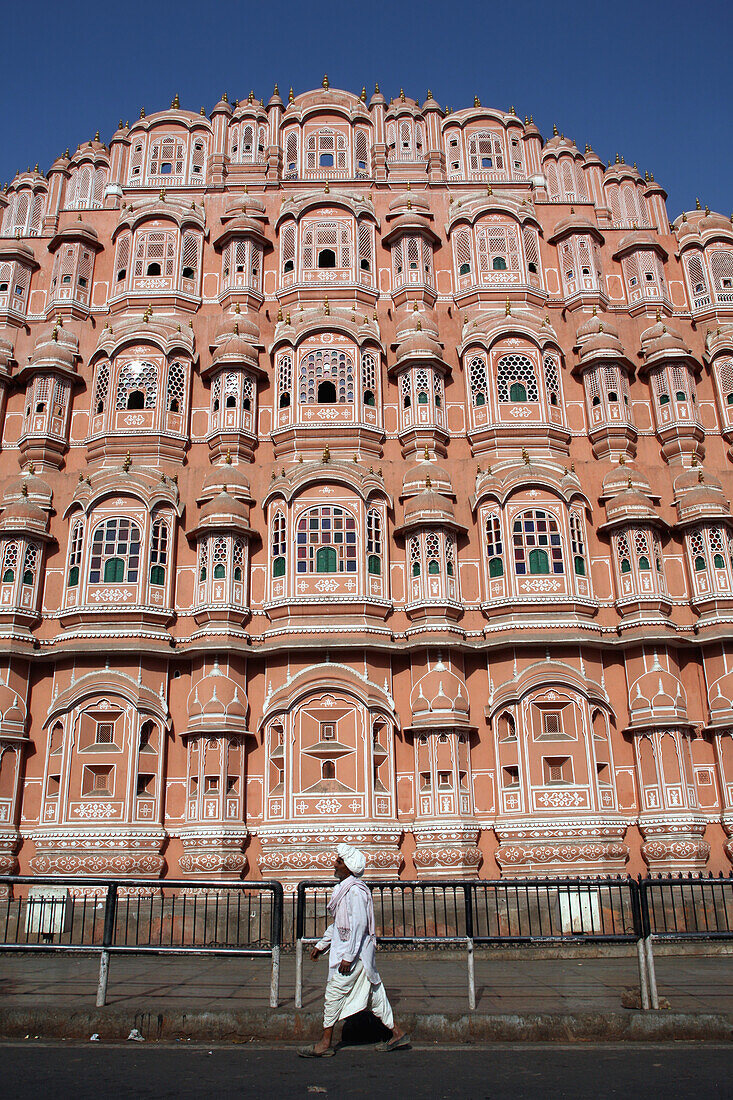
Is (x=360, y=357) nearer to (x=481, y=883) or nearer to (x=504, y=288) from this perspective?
(x=504, y=288)

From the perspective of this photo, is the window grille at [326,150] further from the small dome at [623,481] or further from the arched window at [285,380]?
the small dome at [623,481]

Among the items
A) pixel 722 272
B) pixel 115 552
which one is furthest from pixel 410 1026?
pixel 722 272

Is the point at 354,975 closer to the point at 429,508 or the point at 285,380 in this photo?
the point at 429,508

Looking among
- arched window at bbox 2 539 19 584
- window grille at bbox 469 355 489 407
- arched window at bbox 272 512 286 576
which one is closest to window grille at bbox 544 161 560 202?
window grille at bbox 469 355 489 407

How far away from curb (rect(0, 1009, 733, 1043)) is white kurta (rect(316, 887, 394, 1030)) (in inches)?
29.8

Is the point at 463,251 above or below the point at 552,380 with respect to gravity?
above

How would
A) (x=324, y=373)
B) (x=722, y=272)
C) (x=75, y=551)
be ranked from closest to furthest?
(x=75, y=551) < (x=324, y=373) < (x=722, y=272)

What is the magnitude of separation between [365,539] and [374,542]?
0.37m

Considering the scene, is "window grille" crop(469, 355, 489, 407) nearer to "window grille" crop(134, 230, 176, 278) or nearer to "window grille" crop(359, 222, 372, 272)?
"window grille" crop(359, 222, 372, 272)

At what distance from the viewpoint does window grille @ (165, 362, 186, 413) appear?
27859 millimetres

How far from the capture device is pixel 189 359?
2844cm

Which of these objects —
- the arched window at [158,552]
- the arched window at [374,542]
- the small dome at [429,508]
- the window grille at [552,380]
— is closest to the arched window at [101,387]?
the arched window at [158,552]

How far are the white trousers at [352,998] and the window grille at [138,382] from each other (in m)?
21.4

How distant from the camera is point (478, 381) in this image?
2809 centimetres
